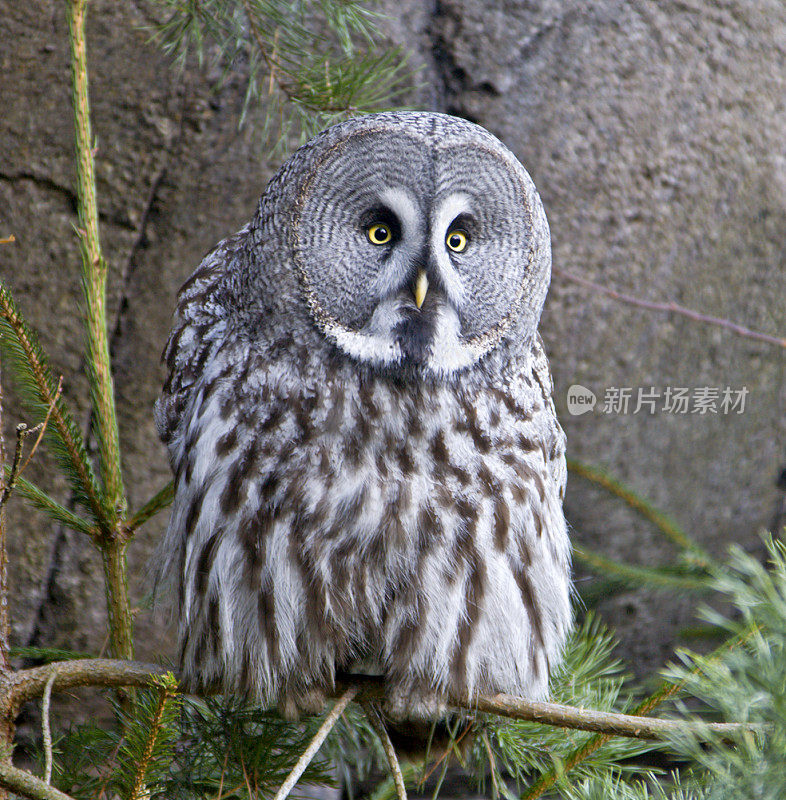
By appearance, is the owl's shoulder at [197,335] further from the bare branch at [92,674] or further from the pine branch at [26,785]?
the pine branch at [26,785]

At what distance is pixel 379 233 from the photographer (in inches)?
48.7

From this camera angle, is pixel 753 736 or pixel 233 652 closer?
pixel 753 736

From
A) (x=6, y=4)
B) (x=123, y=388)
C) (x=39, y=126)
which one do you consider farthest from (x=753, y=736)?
(x=6, y=4)

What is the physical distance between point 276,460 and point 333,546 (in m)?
0.15

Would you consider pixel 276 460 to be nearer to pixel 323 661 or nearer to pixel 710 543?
pixel 323 661

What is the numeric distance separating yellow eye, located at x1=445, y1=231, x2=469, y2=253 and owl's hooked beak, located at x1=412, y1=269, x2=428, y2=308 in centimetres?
8

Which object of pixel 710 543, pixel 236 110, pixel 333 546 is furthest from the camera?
pixel 710 543

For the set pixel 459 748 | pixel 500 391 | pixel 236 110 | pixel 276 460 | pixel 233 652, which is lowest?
pixel 459 748

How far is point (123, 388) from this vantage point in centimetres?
217

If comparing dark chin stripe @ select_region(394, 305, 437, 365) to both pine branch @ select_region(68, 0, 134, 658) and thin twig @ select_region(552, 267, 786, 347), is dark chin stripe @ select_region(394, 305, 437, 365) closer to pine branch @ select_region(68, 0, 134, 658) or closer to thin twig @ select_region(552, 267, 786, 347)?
pine branch @ select_region(68, 0, 134, 658)

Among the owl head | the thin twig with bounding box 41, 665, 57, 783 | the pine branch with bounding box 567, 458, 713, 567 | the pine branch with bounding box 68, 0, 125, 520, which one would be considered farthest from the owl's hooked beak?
the pine branch with bounding box 567, 458, 713, 567

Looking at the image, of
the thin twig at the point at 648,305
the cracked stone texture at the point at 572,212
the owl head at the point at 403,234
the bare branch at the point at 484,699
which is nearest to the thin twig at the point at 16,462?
the bare branch at the point at 484,699
